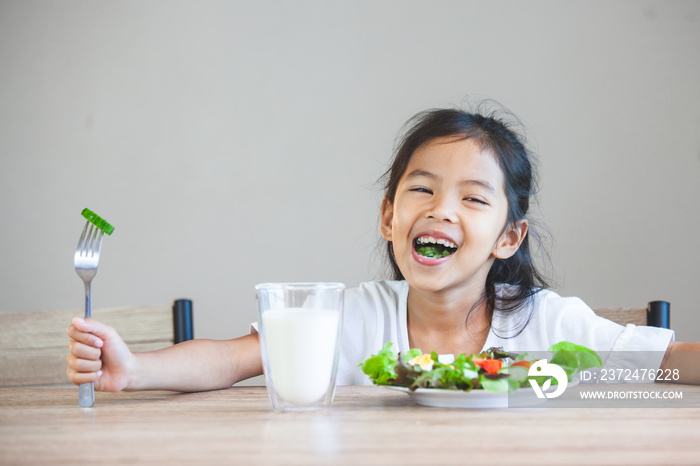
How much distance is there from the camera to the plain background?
2404mm

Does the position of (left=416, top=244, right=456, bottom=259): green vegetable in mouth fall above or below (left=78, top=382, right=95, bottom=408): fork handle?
above

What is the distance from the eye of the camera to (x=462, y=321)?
1.35 m

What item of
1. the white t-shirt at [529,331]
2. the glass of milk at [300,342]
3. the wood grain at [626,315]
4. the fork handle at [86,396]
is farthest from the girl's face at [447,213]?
the fork handle at [86,396]

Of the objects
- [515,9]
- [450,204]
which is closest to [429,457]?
[450,204]

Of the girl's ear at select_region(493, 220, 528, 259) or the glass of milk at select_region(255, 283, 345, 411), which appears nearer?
the glass of milk at select_region(255, 283, 345, 411)

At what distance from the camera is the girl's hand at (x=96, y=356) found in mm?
821

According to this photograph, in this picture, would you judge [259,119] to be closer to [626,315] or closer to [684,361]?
[626,315]

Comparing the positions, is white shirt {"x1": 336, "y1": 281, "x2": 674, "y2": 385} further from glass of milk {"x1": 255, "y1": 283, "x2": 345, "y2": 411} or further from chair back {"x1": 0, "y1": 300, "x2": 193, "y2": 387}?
glass of milk {"x1": 255, "y1": 283, "x2": 345, "y2": 411}

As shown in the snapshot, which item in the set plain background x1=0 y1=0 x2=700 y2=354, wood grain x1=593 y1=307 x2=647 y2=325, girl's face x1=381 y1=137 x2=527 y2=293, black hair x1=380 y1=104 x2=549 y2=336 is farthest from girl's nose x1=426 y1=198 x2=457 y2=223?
plain background x1=0 y1=0 x2=700 y2=354

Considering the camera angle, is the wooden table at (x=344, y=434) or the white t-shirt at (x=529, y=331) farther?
the white t-shirt at (x=529, y=331)

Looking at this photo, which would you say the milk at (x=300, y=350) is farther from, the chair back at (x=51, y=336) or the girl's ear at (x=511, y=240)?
the girl's ear at (x=511, y=240)

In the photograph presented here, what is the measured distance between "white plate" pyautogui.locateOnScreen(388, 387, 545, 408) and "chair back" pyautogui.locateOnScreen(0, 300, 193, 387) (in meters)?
0.65

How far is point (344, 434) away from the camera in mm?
601

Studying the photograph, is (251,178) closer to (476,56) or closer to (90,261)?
(476,56)
